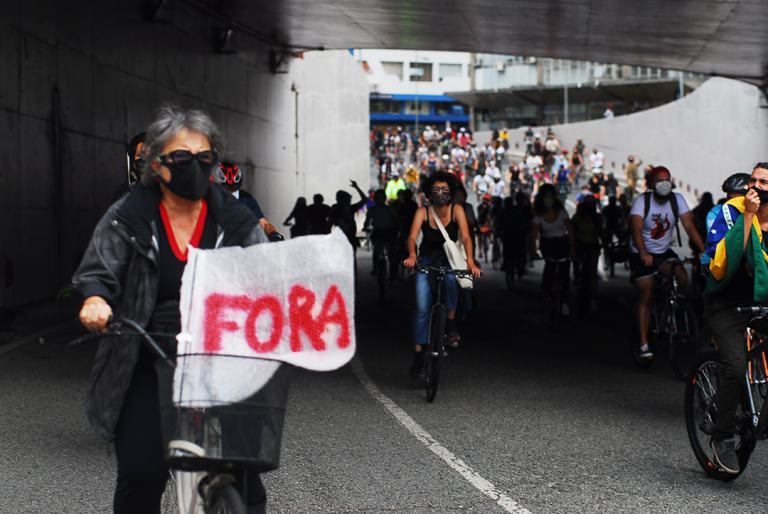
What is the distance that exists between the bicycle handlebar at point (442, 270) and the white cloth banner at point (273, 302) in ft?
14.8

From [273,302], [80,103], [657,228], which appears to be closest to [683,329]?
[657,228]

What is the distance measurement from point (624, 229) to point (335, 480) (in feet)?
59.0

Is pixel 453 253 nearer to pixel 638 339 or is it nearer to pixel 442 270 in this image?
pixel 442 270

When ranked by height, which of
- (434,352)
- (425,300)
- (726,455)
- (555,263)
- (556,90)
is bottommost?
(726,455)

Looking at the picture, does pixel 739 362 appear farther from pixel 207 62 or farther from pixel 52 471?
pixel 207 62

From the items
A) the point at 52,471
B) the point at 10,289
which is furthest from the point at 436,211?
the point at 10,289

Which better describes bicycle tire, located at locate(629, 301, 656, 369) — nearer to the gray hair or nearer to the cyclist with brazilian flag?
the cyclist with brazilian flag

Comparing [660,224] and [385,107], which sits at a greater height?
[385,107]

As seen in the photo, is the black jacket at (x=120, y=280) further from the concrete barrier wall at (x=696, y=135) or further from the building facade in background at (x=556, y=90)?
the building facade in background at (x=556, y=90)

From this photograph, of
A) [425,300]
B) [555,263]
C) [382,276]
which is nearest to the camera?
[425,300]

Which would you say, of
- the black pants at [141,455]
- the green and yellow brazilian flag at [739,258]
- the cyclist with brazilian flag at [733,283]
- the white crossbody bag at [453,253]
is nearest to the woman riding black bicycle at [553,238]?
the white crossbody bag at [453,253]

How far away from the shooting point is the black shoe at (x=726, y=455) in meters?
5.04

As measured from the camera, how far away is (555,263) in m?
11.7

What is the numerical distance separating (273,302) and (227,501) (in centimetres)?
63
